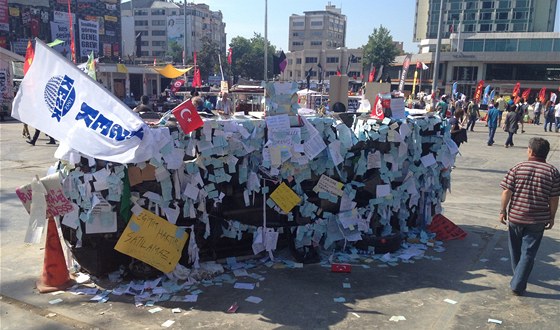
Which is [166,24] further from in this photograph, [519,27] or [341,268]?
[341,268]

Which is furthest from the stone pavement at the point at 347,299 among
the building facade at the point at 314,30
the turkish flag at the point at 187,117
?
the building facade at the point at 314,30

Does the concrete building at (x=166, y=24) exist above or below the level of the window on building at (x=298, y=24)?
below

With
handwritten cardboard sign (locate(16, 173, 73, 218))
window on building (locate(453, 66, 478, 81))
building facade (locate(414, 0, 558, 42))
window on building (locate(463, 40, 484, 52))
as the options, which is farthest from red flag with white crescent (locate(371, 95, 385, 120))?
building facade (locate(414, 0, 558, 42))

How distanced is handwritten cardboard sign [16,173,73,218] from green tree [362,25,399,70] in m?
71.4

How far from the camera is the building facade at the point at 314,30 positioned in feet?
487

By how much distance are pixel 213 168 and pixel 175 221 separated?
28.9 inches

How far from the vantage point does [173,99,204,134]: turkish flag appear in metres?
4.77

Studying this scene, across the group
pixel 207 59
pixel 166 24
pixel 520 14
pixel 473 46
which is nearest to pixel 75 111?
pixel 473 46

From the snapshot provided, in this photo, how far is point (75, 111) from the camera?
4492mm

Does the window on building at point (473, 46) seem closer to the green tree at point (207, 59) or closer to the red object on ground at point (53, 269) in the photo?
the green tree at point (207, 59)

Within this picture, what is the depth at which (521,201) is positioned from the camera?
15.4 feet

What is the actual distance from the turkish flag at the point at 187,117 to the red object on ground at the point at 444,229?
395 centimetres

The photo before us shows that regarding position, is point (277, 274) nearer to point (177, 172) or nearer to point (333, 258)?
point (333, 258)

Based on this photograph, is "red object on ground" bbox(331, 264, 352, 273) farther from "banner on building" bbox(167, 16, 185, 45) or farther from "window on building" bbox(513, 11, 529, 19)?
"banner on building" bbox(167, 16, 185, 45)
